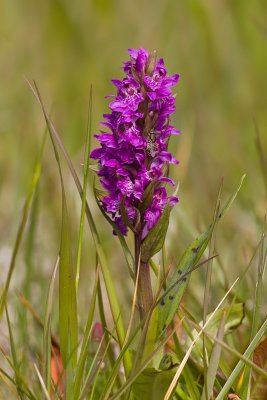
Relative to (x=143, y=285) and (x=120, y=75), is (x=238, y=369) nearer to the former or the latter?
(x=143, y=285)

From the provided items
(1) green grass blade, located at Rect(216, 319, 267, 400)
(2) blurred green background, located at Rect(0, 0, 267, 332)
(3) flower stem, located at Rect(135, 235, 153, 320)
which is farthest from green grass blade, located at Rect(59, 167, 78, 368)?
(2) blurred green background, located at Rect(0, 0, 267, 332)

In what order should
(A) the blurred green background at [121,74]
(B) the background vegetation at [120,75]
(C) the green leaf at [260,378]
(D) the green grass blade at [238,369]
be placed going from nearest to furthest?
(D) the green grass blade at [238,369] → (C) the green leaf at [260,378] → (B) the background vegetation at [120,75] → (A) the blurred green background at [121,74]

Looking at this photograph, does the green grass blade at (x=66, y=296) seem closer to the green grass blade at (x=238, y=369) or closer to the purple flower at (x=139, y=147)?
the purple flower at (x=139, y=147)

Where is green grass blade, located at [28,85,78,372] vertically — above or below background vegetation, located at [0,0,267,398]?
below

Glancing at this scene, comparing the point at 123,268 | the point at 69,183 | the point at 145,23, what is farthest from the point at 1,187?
the point at 145,23

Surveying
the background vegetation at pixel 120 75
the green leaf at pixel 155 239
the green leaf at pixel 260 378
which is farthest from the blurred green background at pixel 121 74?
the green leaf at pixel 155 239

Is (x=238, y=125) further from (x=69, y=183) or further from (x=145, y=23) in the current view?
(x=69, y=183)

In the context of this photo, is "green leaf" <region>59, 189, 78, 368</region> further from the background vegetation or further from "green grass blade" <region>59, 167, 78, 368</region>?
the background vegetation

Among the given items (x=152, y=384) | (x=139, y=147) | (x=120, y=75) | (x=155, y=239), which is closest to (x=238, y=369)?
(x=152, y=384)
